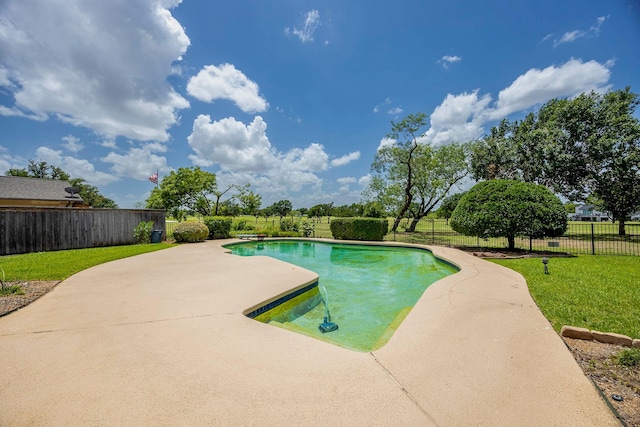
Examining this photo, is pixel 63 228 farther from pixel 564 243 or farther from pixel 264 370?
pixel 564 243

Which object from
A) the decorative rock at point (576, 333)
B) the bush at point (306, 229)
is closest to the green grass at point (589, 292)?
the decorative rock at point (576, 333)

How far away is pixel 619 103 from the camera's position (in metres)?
16.3

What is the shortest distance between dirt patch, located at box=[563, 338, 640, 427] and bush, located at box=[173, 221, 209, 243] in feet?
46.5

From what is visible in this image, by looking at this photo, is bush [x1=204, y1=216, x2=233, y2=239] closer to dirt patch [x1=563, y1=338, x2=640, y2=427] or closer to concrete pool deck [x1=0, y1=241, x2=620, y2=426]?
concrete pool deck [x1=0, y1=241, x2=620, y2=426]

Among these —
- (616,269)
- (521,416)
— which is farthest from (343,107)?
(521,416)

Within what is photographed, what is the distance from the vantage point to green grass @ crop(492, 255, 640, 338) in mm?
3480

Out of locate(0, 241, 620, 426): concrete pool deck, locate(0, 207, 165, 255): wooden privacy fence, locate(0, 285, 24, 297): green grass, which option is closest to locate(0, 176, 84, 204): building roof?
locate(0, 207, 165, 255): wooden privacy fence

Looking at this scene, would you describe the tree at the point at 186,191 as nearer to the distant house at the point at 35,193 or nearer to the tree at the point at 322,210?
the distant house at the point at 35,193

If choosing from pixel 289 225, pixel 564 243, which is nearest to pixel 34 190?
pixel 289 225

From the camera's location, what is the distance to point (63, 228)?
10555 mm

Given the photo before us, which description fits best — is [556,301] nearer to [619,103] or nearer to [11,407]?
[11,407]

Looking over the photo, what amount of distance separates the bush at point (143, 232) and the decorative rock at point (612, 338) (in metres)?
15.3

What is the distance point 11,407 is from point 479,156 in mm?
24238

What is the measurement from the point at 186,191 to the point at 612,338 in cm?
2382
